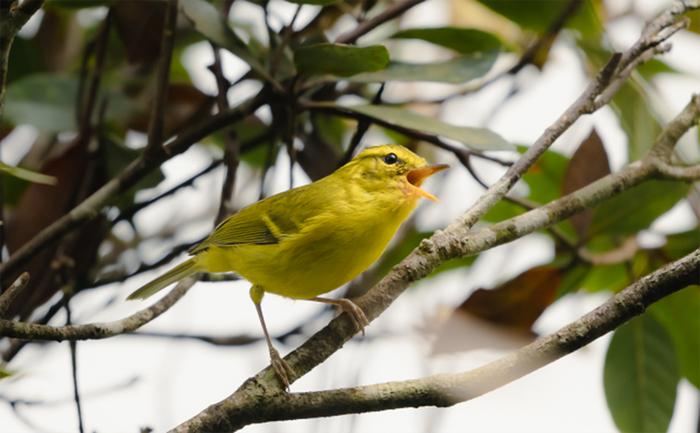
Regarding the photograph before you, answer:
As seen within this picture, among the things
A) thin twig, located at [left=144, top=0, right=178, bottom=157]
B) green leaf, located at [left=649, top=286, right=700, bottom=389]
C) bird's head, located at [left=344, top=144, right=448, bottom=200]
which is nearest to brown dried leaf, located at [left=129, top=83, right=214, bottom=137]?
bird's head, located at [left=344, top=144, right=448, bottom=200]

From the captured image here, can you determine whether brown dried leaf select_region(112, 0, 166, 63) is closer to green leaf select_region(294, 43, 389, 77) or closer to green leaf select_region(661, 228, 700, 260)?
green leaf select_region(294, 43, 389, 77)

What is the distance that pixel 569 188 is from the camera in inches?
101

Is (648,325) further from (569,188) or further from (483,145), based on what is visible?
(483,145)

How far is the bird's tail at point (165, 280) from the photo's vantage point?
2.71 metres

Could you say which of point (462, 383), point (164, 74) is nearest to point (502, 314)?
point (462, 383)

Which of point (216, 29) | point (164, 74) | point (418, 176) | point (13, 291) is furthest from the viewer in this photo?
point (418, 176)

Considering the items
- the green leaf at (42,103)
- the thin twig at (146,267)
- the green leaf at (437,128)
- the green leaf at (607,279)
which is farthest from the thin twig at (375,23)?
the green leaf at (607,279)

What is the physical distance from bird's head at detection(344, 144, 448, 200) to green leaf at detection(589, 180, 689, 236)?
1.68 ft

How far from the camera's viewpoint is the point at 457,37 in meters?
2.77

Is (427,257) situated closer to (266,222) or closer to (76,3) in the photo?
(266,222)

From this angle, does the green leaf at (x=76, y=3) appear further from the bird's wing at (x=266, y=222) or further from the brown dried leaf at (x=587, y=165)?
the brown dried leaf at (x=587, y=165)

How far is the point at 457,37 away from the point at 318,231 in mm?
753

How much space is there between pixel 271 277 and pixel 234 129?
1.38 feet

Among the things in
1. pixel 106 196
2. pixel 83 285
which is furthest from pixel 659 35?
pixel 83 285
